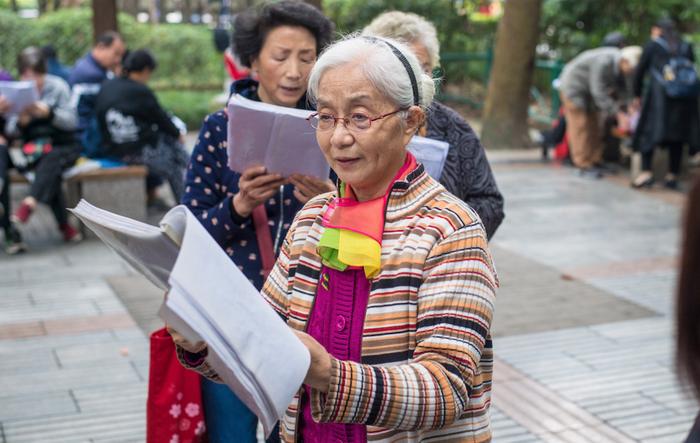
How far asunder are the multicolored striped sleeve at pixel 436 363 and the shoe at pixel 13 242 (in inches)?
285

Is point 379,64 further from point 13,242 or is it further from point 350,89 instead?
Result: point 13,242

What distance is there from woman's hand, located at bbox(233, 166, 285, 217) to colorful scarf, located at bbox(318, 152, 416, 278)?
0.80m

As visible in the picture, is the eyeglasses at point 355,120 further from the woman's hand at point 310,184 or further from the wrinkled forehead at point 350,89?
the woman's hand at point 310,184

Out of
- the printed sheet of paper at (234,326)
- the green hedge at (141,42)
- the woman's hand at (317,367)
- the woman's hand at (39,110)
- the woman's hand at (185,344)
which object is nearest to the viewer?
the printed sheet of paper at (234,326)

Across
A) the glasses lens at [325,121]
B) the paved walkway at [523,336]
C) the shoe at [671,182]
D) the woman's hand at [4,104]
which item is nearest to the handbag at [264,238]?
the glasses lens at [325,121]

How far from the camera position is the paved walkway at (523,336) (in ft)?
16.9

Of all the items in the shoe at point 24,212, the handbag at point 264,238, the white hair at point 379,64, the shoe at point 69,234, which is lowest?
the shoe at point 69,234

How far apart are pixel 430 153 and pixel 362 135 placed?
3.11ft

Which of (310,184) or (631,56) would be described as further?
(631,56)

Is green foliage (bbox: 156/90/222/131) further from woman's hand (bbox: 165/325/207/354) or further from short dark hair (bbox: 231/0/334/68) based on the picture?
woman's hand (bbox: 165/325/207/354)

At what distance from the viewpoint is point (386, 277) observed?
7.04ft

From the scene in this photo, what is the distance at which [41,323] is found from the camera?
674 centimetres

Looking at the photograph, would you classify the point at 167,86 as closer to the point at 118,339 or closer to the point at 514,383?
Result: the point at 118,339

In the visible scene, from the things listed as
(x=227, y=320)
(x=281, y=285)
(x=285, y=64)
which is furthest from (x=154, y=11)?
(x=227, y=320)
